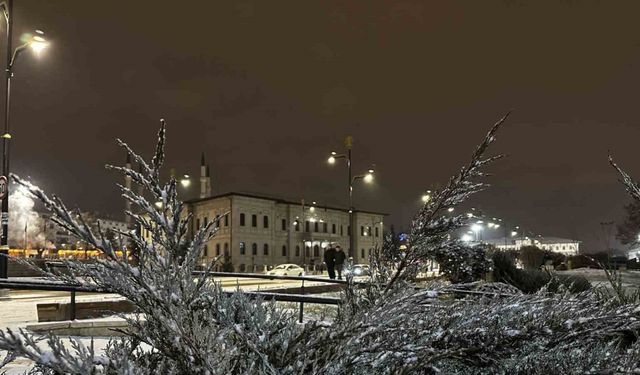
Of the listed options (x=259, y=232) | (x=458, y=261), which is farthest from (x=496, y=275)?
(x=259, y=232)

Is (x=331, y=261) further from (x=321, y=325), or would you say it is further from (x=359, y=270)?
(x=321, y=325)

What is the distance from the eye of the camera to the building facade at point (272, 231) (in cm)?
7838

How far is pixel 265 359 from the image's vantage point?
5.12 feet

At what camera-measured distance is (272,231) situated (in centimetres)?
8494

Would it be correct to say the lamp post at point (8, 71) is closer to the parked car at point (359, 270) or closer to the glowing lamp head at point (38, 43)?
the glowing lamp head at point (38, 43)

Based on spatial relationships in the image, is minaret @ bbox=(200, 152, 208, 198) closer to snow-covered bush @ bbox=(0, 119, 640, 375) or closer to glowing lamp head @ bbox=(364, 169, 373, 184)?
glowing lamp head @ bbox=(364, 169, 373, 184)

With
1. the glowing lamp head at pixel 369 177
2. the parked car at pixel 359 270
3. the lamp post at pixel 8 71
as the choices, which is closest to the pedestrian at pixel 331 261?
the glowing lamp head at pixel 369 177

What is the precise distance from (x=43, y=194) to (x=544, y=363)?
1639 mm

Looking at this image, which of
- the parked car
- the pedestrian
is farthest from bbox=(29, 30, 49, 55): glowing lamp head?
the parked car

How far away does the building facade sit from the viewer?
7838cm

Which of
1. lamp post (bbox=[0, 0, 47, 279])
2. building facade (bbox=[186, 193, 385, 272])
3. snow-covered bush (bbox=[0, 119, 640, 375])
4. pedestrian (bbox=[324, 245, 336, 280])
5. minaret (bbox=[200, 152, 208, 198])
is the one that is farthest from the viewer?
minaret (bbox=[200, 152, 208, 198])

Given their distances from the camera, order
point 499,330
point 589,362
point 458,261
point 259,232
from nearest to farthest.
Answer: point 499,330, point 589,362, point 458,261, point 259,232

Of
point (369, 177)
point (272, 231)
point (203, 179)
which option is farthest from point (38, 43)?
point (203, 179)

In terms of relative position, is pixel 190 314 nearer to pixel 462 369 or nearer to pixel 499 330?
pixel 499 330
